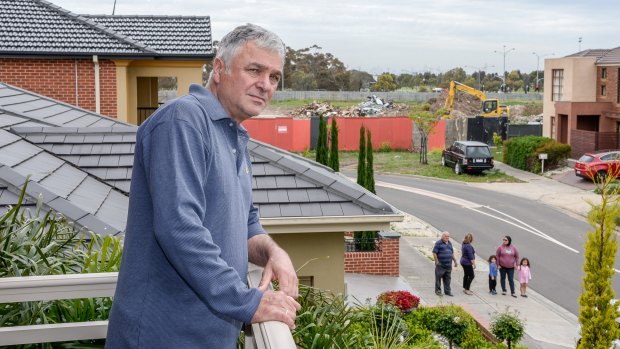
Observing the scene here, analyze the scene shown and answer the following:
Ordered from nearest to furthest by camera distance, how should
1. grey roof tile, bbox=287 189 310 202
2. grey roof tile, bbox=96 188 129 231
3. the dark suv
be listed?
grey roof tile, bbox=96 188 129 231 → grey roof tile, bbox=287 189 310 202 → the dark suv

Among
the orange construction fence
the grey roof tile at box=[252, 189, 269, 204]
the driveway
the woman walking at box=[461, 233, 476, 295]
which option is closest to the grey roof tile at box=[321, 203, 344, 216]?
the grey roof tile at box=[252, 189, 269, 204]

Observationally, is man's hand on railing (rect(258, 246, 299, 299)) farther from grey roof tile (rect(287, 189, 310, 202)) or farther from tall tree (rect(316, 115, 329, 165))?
tall tree (rect(316, 115, 329, 165))

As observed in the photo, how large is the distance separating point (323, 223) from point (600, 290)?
6157 mm

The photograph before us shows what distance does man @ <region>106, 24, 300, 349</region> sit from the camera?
2.36 metres

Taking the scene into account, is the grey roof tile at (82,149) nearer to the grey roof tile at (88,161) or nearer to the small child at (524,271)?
the grey roof tile at (88,161)

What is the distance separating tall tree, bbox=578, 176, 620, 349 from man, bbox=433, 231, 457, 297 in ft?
20.5

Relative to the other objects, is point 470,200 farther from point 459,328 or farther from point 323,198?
point 323,198

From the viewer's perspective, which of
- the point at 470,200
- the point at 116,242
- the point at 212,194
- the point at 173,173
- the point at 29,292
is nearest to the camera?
the point at 173,173

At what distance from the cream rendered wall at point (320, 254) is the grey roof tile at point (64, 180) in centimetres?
278

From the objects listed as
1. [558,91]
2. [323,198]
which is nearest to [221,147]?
[323,198]

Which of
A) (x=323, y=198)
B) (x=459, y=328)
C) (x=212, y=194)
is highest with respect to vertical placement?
(x=212, y=194)

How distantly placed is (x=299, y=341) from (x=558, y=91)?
156 feet

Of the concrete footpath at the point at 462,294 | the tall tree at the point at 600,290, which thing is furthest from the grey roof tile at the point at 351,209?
the tall tree at the point at 600,290

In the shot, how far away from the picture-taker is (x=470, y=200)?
35.4 metres
